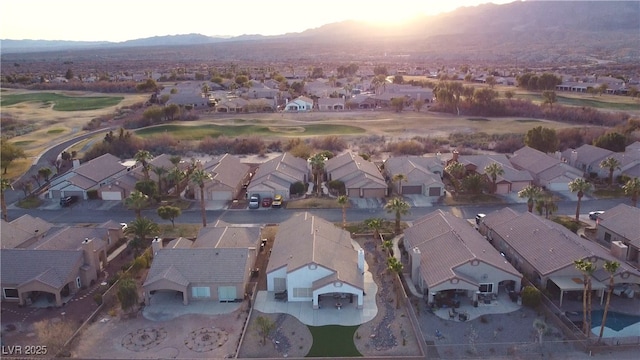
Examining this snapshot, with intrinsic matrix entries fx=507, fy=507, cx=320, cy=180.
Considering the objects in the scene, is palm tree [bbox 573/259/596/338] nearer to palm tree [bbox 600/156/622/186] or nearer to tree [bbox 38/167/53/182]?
palm tree [bbox 600/156/622/186]

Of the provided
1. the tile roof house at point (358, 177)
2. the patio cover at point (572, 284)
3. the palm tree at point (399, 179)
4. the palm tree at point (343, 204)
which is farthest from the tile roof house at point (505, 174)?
the patio cover at point (572, 284)

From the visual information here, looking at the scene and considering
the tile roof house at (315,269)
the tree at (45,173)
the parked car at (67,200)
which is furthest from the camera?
the tree at (45,173)

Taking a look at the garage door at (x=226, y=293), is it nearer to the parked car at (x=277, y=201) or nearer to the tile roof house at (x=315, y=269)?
the tile roof house at (x=315, y=269)

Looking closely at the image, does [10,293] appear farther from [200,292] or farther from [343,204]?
[343,204]

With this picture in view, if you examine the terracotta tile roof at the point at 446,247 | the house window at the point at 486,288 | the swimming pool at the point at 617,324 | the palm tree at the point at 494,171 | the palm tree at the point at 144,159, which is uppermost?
the palm tree at the point at 144,159

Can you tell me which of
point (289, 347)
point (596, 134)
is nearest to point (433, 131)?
point (596, 134)

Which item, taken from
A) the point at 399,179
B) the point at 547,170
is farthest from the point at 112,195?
the point at 547,170
